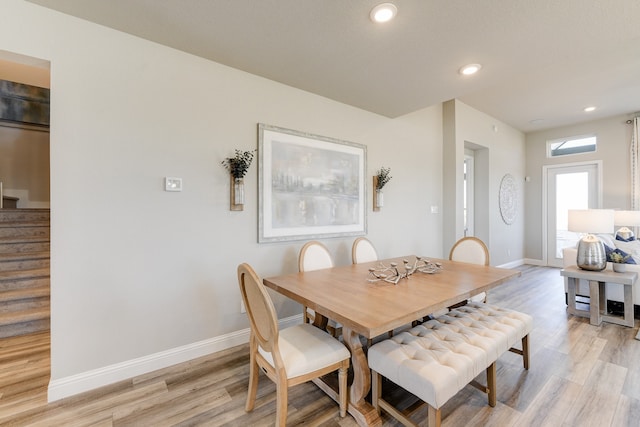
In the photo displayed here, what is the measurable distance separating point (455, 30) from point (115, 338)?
3332 millimetres

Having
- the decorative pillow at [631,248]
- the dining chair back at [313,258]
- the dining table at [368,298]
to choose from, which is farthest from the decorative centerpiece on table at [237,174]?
the decorative pillow at [631,248]

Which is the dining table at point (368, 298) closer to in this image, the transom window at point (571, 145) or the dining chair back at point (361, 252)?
the dining chair back at point (361, 252)

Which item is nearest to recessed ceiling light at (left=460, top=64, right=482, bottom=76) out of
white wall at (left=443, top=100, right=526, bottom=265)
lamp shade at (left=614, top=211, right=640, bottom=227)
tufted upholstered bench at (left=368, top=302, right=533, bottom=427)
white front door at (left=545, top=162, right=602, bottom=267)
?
white wall at (left=443, top=100, right=526, bottom=265)

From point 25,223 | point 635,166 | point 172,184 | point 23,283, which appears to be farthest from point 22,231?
point 635,166

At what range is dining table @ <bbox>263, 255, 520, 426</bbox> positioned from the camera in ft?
4.34

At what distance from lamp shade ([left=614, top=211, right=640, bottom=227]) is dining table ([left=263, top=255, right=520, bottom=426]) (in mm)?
3706

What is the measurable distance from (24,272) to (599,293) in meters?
6.45

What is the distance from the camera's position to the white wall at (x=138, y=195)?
1818 mm

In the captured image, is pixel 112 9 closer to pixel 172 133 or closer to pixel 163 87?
pixel 163 87

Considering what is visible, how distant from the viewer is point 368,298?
1.58 meters

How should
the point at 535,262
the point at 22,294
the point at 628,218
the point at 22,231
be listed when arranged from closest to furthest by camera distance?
the point at 22,294 < the point at 22,231 < the point at 628,218 < the point at 535,262

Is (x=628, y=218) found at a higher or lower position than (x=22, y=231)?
higher

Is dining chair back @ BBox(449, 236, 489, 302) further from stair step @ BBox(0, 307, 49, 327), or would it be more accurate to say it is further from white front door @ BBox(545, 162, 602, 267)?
white front door @ BBox(545, 162, 602, 267)

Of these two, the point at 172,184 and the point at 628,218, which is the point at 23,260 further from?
the point at 628,218
